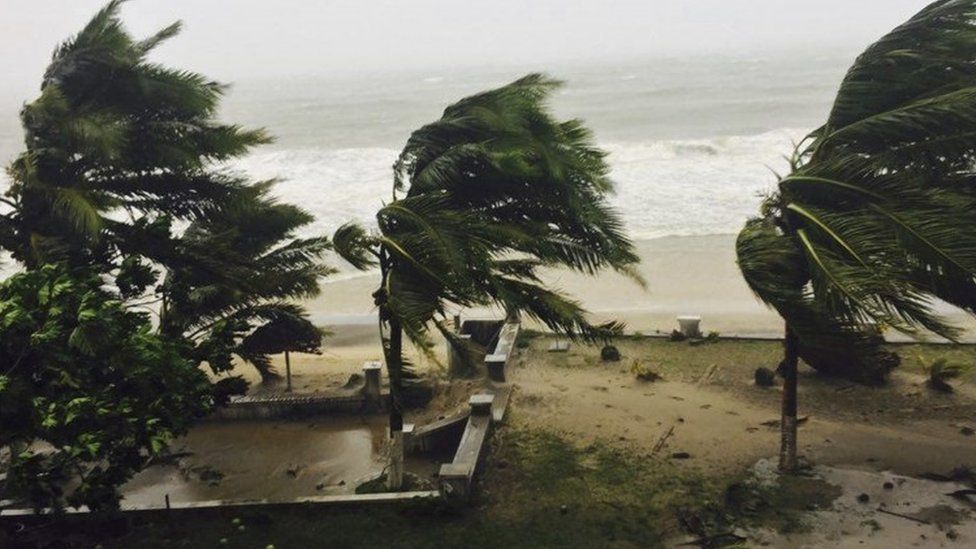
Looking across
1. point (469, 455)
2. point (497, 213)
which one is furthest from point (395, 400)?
point (497, 213)

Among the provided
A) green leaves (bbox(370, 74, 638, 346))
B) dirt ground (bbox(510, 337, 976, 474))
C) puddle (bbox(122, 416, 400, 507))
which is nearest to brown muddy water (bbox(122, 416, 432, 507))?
puddle (bbox(122, 416, 400, 507))

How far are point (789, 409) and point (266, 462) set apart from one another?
19.9 ft

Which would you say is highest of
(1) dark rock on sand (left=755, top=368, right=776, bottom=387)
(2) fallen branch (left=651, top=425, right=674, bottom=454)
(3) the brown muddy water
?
(1) dark rock on sand (left=755, top=368, right=776, bottom=387)

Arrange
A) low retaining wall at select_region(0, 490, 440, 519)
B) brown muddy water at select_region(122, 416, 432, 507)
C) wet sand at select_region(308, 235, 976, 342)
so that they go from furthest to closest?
wet sand at select_region(308, 235, 976, 342) → brown muddy water at select_region(122, 416, 432, 507) → low retaining wall at select_region(0, 490, 440, 519)

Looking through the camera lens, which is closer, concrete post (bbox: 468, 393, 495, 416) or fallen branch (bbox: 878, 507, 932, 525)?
fallen branch (bbox: 878, 507, 932, 525)

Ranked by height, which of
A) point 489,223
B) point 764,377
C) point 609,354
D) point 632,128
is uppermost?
point 632,128

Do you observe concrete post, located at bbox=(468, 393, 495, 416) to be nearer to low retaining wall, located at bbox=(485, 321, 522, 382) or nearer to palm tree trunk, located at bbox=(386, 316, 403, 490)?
palm tree trunk, located at bbox=(386, 316, 403, 490)

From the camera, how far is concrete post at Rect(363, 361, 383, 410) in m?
12.3

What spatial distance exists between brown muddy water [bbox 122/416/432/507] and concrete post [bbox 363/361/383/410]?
8.7 inches

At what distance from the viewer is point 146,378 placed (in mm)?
7570

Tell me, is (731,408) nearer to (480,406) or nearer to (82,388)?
(480,406)

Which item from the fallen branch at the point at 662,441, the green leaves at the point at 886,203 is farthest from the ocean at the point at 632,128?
the fallen branch at the point at 662,441

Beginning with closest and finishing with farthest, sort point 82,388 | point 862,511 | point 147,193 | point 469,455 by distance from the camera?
point 82,388, point 862,511, point 469,455, point 147,193

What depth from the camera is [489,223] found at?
9.28 m
